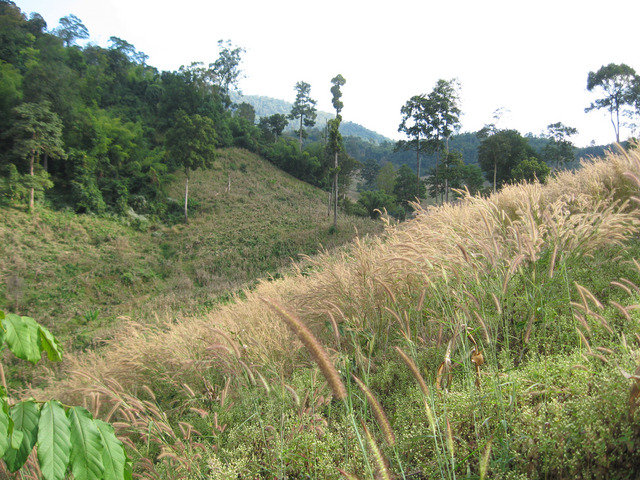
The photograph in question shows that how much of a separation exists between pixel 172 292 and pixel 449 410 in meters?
19.6

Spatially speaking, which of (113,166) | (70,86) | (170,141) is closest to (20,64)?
(70,86)

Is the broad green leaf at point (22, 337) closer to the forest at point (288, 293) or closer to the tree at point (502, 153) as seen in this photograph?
the forest at point (288, 293)

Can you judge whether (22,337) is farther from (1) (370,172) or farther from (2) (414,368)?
(1) (370,172)

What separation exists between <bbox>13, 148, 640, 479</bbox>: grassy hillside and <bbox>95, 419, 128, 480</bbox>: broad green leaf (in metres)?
0.73

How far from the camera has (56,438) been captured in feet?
3.77

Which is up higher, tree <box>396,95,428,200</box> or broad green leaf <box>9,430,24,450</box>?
tree <box>396,95,428,200</box>

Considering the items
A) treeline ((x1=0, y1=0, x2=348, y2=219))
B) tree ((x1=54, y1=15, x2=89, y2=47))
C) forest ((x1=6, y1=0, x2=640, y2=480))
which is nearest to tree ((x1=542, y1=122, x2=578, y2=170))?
forest ((x1=6, y1=0, x2=640, y2=480))

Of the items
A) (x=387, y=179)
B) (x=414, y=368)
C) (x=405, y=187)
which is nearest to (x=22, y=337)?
(x=414, y=368)

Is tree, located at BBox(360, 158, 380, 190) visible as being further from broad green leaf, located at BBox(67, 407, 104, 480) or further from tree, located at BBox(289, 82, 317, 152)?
broad green leaf, located at BBox(67, 407, 104, 480)

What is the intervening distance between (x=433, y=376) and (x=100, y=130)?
118 feet

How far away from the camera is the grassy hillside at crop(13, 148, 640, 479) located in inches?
64.9

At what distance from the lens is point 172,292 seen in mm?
19438

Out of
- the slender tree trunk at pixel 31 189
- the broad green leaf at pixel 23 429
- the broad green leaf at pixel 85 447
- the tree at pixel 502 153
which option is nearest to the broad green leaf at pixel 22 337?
the broad green leaf at pixel 23 429

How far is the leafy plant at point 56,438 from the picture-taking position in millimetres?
1096
